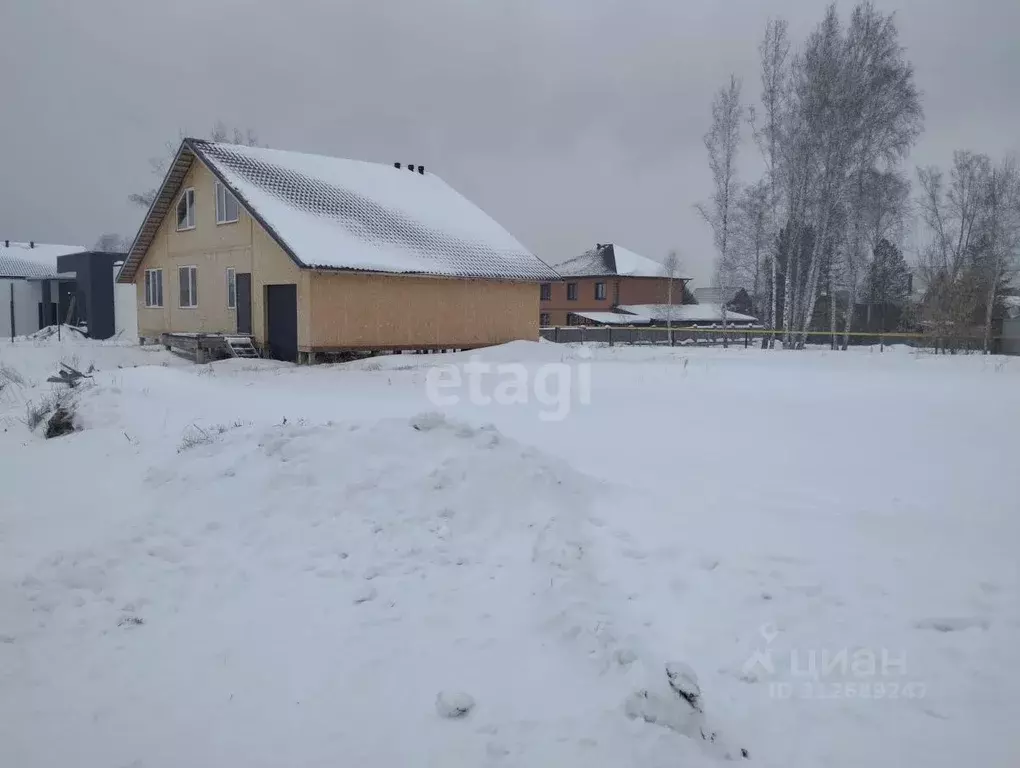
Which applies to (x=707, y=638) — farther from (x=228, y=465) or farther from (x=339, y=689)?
(x=228, y=465)

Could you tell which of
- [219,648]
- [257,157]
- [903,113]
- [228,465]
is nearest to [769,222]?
[903,113]

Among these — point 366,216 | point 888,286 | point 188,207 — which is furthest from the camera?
point 888,286

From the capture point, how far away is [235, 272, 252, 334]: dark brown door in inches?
852

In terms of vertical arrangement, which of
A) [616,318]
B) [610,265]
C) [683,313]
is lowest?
[616,318]

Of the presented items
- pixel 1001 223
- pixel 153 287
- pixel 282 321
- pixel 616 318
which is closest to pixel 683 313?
pixel 616 318

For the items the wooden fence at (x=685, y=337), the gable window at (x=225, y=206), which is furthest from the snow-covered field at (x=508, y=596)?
the wooden fence at (x=685, y=337)

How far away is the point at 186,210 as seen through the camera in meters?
24.4

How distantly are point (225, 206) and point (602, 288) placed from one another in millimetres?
35825

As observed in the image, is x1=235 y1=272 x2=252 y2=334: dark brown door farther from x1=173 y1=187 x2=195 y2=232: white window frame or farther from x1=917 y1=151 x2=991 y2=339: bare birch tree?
x1=917 y1=151 x2=991 y2=339: bare birch tree

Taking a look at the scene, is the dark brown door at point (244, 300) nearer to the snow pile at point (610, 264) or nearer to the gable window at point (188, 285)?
the gable window at point (188, 285)

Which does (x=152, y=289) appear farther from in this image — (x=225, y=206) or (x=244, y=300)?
(x=244, y=300)

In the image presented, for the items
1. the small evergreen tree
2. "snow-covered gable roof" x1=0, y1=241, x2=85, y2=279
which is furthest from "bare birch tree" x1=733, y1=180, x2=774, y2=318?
"snow-covered gable roof" x1=0, y1=241, x2=85, y2=279

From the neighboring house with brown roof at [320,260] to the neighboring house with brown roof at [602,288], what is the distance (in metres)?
27.4

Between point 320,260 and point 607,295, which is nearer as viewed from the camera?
point 320,260
